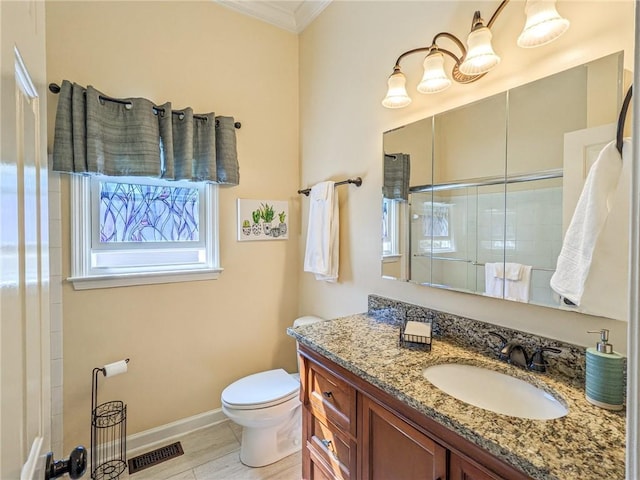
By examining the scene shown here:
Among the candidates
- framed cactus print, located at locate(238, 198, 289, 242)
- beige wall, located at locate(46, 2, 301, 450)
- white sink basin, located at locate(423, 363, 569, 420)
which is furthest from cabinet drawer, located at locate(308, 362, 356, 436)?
framed cactus print, located at locate(238, 198, 289, 242)

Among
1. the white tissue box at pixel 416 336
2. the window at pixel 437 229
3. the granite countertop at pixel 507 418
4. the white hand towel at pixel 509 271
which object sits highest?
the window at pixel 437 229

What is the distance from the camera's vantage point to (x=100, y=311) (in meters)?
1.79

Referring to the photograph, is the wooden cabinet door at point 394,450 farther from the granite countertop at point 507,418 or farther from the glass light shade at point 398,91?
the glass light shade at point 398,91

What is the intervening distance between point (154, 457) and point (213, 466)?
14.9 inches

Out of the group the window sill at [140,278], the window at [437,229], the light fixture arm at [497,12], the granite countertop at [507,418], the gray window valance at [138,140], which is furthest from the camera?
the window sill at [140,278]

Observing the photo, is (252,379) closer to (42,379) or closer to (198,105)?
(42,379)

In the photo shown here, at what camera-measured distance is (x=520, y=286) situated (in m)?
1.13

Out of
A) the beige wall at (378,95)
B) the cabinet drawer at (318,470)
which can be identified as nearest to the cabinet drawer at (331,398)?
the cabinet drawer at (318,470)

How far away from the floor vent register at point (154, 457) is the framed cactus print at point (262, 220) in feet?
4.49

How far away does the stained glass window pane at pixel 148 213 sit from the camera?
188cm

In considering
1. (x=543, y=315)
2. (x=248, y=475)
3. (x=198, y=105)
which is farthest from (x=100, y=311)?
(x=543, y=315)

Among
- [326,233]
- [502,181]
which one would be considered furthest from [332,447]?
[502,181]

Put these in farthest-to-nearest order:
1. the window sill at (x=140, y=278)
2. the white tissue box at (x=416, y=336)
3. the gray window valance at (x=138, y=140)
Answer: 1. the window sill at (x=140, y=278)
2. the gray window valance at (x=138, y=140)
3. the white tissue box at (x=416, y=336)

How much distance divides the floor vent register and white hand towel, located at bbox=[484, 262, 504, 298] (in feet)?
6.52
